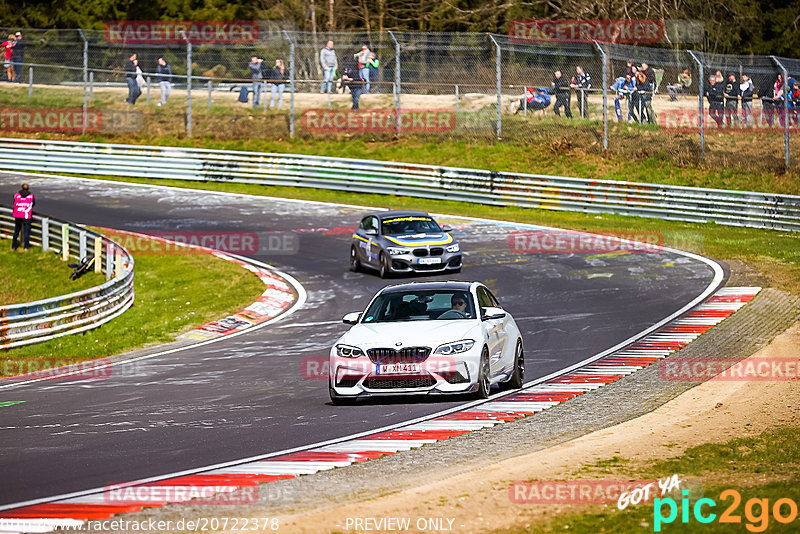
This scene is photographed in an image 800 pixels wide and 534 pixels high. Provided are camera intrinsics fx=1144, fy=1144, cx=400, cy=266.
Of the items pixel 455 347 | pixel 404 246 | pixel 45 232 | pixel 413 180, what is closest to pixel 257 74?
pixel 413 180

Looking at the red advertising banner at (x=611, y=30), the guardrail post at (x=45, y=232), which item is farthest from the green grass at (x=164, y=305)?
the red advertising banner at (x=611, y=30)

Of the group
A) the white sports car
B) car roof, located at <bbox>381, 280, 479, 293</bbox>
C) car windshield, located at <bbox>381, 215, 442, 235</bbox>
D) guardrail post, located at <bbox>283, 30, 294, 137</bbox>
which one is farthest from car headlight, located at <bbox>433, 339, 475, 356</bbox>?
guardrail post, located at <bbox>283, 30, 294, 137</bbox>

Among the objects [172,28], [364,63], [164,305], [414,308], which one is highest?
[172,28]

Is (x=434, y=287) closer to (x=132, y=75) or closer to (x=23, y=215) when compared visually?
(x=23, y=215)

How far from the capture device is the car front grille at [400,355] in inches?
481

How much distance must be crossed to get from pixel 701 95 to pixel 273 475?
25.2 metres

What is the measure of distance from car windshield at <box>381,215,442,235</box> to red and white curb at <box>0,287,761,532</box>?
7.96m

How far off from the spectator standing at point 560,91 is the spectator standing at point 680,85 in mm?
3090

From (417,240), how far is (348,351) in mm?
11189

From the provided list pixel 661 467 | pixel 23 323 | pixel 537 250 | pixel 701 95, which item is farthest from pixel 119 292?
pixel 701 95

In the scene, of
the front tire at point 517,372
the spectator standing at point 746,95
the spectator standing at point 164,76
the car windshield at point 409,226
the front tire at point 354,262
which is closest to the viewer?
the front tire at point 517,372

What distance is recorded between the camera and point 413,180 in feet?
114

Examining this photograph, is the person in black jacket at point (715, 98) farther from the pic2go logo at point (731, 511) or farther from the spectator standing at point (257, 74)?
the pic2go logo at point (731, 511)

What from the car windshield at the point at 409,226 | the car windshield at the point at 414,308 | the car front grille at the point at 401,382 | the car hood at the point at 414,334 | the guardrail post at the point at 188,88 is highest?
the guardrail post at the point at 188,88
